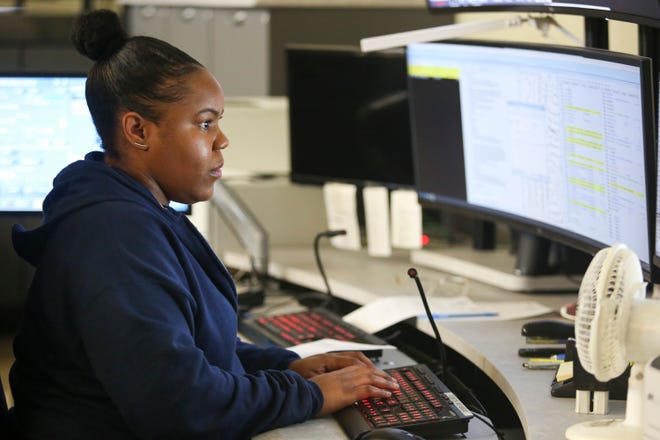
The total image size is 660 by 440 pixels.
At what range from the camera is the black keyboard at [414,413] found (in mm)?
1488

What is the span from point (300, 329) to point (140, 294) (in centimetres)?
73

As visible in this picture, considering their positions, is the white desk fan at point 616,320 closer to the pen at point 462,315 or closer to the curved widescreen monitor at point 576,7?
the curved widescreen monitor at point 576,7

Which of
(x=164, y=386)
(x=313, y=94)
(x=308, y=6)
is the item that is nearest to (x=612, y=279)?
Result: (x=164, y=386)

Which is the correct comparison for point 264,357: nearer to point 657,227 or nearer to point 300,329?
point 300,329

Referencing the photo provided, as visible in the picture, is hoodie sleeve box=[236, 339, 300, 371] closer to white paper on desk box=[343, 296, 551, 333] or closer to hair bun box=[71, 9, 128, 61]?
white paper on desk box=[343, 296, 551, 333]

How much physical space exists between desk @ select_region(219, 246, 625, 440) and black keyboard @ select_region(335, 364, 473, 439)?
5 cm

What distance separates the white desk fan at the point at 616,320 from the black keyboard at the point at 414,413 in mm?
298

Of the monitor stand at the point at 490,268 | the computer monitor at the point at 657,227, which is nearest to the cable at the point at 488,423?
the computer monitor at the point at 657,227

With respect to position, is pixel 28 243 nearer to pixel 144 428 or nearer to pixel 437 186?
pixel 144 428

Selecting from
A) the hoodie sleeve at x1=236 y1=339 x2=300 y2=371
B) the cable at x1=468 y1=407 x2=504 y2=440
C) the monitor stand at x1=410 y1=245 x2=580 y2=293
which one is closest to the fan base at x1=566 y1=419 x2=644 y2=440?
the cable at x1=468 y1=407 x2=504 y2=440

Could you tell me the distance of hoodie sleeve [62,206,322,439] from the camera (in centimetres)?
139

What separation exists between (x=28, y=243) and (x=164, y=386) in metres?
0.34

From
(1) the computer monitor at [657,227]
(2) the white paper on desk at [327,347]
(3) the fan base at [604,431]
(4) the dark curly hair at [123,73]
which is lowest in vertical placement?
(2) the white paper on desk at [327,347]

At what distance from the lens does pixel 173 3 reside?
3232 mm
